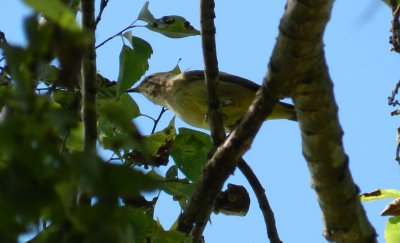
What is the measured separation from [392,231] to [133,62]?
1663 millimetres

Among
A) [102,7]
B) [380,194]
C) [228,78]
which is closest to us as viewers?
[380,194]

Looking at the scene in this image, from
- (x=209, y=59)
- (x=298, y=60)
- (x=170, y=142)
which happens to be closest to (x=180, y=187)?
(x=170, y=142)

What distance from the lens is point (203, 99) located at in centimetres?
728

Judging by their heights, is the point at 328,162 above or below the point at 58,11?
above

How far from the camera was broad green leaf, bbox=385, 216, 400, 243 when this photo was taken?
149 inches

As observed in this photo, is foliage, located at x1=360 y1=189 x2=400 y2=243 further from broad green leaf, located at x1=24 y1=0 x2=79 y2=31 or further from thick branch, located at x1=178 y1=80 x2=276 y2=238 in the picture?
broad green leaf, located at x1=24 y1=0 x2=79 y2=31

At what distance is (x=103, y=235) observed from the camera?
123 cm

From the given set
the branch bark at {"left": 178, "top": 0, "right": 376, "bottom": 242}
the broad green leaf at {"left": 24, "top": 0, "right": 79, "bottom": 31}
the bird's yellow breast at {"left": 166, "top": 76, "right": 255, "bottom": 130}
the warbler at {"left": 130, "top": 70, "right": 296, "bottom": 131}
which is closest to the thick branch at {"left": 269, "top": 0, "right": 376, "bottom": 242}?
the branch bark at {"left": 178, "top": 0, "right": 376, "bottom": 242}

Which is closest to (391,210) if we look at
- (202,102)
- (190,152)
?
(190,152)

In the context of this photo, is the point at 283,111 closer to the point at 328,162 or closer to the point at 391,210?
the point at 391,210

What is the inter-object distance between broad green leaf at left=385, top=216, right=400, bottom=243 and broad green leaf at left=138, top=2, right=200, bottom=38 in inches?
64.7

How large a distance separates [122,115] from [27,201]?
24cm

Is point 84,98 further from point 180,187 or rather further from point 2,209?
point 2,209

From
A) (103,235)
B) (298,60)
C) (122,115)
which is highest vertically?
(298,60)
